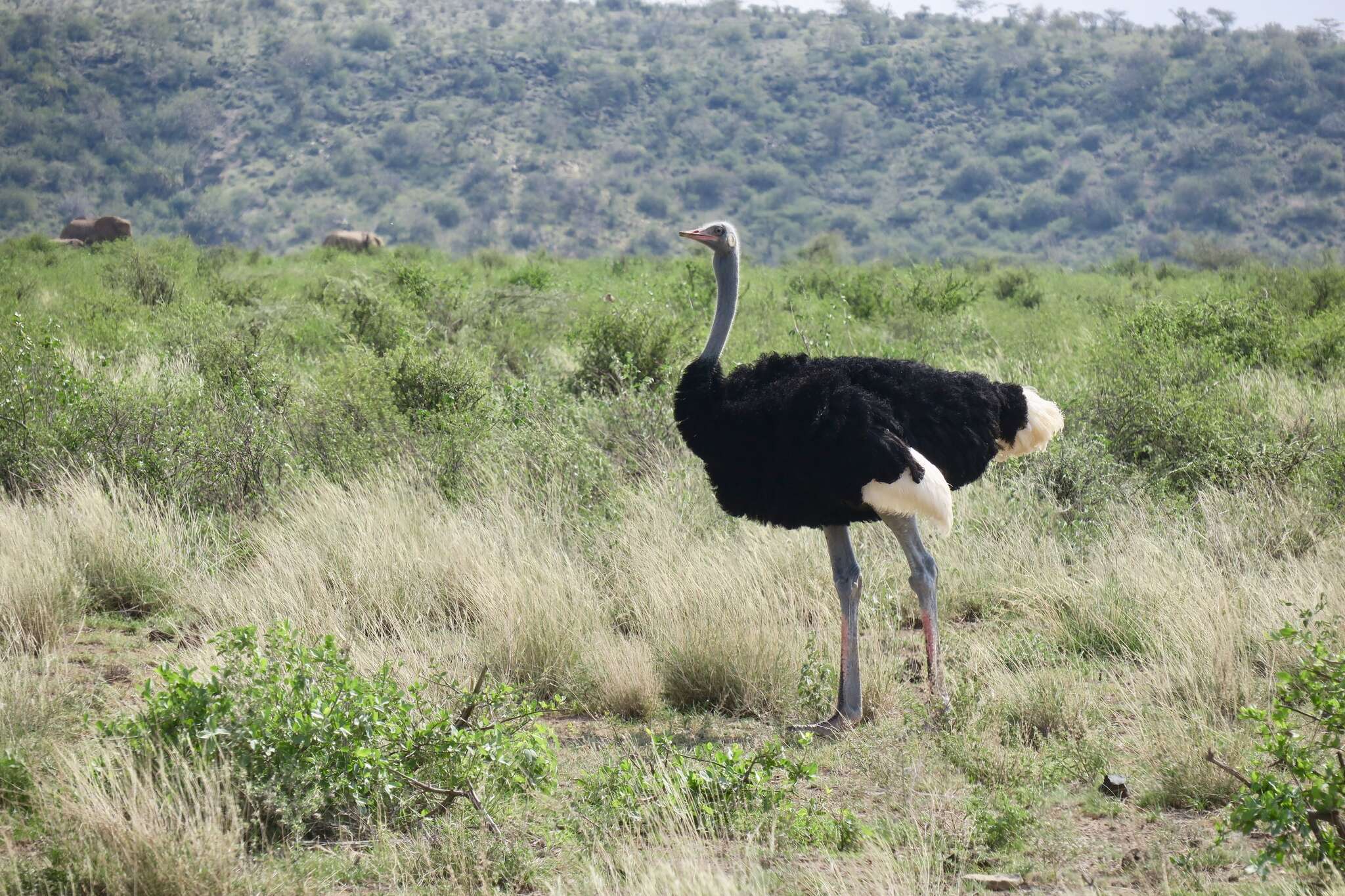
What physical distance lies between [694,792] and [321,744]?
1.11 meters

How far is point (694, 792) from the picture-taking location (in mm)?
3840

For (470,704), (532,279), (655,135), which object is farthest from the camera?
(655,135)

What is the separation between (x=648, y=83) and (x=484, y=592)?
62.1m

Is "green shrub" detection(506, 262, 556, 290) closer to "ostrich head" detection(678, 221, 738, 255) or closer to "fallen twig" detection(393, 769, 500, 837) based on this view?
"ostrich head" detection(678, 221, 738, 255)

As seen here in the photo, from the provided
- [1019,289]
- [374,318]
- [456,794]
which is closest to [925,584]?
[456,794]

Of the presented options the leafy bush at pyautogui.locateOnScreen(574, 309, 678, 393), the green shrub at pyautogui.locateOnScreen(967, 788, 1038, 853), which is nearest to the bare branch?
the green shrub at pyautogui.locateOnScreen(967, 788, 1038, 853)

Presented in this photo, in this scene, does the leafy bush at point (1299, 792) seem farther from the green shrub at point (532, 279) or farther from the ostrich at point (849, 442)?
the green shrub at point (532, 279)

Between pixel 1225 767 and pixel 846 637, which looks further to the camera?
pixel 846 637

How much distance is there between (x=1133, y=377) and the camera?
8.06 meters

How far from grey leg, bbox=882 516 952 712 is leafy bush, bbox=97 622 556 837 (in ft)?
5.04

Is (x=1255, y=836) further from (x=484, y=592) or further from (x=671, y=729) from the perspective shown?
(x=484, y=592)

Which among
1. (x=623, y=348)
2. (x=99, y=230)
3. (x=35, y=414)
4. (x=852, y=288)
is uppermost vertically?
(x=35, y=414)

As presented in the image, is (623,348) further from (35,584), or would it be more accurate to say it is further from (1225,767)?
(1225,767)

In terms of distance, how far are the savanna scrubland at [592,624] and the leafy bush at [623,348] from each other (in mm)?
28
